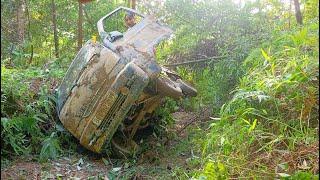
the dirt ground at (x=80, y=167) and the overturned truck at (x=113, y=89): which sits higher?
the overturned truck at (x=113, y=89)

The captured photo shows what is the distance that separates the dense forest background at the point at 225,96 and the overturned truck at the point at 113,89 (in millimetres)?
376

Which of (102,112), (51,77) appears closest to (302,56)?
(102,112)

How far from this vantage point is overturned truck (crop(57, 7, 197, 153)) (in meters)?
4.61

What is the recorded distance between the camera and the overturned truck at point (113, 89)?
461cm

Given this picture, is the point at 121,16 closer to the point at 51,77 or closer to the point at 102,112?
the point at 51,77

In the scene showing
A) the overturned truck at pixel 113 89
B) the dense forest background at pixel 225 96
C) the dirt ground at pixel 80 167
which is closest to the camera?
the dense forest background at pixel 225 96

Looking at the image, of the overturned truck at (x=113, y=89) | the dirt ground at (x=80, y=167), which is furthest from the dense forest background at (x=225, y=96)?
the overturned truck at (x=113, y=89)

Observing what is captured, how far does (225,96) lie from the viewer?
602 cm

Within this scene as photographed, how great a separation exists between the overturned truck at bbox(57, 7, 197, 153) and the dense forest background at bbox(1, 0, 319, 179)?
38cm

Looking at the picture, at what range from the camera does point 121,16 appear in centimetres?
1051

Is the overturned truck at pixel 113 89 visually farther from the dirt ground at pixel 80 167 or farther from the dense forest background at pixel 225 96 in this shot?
the dense forest background at pixel 225 96

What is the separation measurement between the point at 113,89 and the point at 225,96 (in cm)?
206

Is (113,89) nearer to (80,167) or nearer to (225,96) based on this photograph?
(80,167)

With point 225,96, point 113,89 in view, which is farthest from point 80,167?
point 225,96
